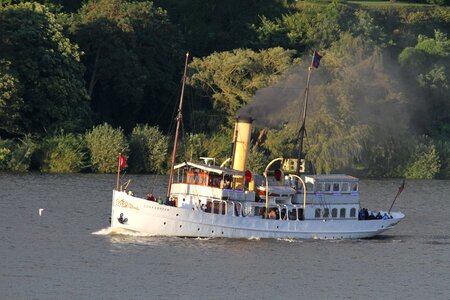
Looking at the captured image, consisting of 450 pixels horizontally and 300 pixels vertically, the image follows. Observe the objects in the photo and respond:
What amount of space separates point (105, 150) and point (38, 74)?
9438mm

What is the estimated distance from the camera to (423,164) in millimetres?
131125

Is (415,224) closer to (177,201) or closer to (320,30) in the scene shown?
(177,201)

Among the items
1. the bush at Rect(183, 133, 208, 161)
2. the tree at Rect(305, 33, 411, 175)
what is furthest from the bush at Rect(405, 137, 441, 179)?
the bush at Rect(183, 133, 208, 161)

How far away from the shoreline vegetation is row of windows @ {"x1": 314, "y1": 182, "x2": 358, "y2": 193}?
21.1 meters

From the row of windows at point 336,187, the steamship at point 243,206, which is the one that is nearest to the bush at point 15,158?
the steamship at point 243,206

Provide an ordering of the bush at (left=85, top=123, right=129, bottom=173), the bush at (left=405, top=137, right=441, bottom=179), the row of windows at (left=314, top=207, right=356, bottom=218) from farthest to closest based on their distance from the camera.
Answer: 1. the bush at (left=405, top=137, right=441, bottom=179)
2. the bush at (left=85, top=123, right=129, bottom=173)
3. the row of windows at (left=314, top=207, right=356, bottom=218)

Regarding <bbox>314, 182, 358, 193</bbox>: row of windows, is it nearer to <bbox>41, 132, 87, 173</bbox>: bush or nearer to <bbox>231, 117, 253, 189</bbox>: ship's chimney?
<bbox>231, 117, 253, 189</bbox>: ship's chimney

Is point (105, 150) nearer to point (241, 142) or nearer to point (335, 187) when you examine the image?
point (241, 142)

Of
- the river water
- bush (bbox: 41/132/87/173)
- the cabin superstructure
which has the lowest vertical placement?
the river water

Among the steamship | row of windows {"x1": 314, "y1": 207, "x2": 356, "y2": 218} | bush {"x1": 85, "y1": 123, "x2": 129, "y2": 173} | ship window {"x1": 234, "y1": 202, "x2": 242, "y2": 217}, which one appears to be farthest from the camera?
bush {"x1": 85, "y1": 123, "x2": 129, "y2": 173}

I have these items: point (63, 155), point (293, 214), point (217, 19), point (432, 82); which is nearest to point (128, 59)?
point (63, 155)

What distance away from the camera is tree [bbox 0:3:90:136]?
4926 inches

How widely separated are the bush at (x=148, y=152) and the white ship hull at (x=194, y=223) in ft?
129

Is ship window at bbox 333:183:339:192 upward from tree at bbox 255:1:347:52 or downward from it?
Result: downward
